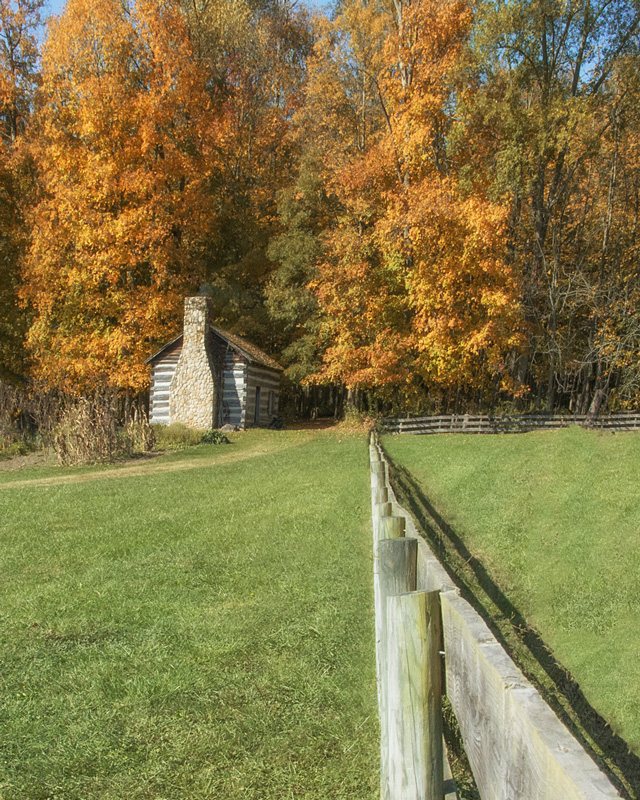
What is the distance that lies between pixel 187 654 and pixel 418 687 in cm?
371

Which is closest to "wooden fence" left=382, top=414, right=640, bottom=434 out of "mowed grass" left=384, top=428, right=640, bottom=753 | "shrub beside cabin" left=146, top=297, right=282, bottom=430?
"shrub beside cabin" left=146, top=297, right=282, bottom=430

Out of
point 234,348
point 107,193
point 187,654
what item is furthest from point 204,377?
point 187,654

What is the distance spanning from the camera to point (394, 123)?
3008 centimetres

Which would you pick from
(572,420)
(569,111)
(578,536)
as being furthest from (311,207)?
(578,536)

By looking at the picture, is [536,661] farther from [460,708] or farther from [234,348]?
[234,348]

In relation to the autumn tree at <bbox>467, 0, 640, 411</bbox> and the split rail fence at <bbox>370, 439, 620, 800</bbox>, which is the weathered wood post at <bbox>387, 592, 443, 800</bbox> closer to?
the split rail fence at <bbox>370, 439, 620, 800</bbox>

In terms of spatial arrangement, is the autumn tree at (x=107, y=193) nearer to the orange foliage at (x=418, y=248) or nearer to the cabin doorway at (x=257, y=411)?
the cabin doorway at (x=257, y=411)

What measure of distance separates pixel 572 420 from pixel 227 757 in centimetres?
2850

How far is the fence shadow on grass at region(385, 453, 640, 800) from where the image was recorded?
6.28 metres

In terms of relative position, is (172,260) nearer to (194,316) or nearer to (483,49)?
(194,316)

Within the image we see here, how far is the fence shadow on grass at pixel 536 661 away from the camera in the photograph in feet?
20.6

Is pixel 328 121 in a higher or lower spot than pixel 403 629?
higher

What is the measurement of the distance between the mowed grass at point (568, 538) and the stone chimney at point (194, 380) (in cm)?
1266

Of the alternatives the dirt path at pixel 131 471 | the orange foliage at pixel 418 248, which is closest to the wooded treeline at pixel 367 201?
the orange foliage at pixel 418 248
